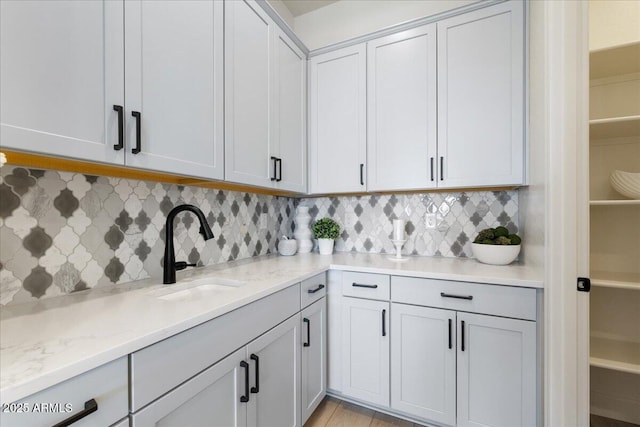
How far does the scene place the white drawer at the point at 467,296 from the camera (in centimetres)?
135

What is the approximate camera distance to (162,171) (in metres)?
1.08

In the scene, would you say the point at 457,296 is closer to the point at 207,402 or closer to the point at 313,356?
the point at 313,356

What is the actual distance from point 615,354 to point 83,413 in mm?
2365

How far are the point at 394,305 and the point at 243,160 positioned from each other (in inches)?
46.7

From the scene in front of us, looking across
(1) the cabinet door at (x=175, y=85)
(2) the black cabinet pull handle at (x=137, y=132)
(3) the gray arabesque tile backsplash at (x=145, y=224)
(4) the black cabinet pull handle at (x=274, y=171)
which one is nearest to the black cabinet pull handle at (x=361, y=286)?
(3) the gray arabesque tile backsplash at (x=145, y=224)

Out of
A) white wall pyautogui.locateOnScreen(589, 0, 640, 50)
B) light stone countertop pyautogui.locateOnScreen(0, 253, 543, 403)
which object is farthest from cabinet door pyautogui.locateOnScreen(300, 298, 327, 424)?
white wall pyautogui.locateOnScreen(589, 0, 640, 50)

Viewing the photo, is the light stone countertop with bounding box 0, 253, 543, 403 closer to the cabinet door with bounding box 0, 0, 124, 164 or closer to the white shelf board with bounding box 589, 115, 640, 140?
the cabinet door with bounding box 0, 0, 124, 164

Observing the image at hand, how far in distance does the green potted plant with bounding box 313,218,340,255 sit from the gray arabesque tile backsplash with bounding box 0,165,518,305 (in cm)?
16

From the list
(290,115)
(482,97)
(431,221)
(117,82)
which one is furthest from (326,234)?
(117,82)

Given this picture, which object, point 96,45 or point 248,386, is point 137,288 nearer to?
point 248,386

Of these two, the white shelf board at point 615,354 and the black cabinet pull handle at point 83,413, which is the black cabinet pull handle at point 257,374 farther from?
the white shelf board at point 615,354

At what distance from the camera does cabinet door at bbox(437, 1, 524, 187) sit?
162 centimetres

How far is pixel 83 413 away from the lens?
1.90 feet

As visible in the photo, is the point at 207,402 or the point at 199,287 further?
the point at 199,287
